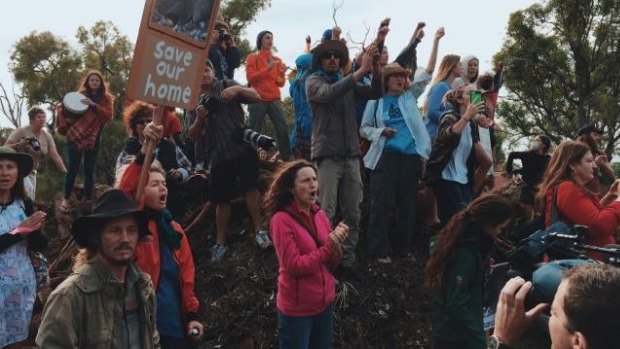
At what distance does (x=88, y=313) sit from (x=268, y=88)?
591 cm

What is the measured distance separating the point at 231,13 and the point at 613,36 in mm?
14868

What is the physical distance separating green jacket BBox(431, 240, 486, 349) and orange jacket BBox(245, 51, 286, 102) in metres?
4.95

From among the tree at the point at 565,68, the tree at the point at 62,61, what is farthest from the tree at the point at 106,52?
the tree at the point at 565,68

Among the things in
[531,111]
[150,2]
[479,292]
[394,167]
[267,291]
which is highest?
[531,111]

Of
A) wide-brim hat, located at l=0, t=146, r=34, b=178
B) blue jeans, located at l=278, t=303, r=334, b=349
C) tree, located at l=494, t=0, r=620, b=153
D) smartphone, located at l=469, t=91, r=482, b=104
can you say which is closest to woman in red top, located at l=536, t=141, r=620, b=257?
smartphone, located at l=469, t=91, r=482, b=104

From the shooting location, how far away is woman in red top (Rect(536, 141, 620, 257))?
4.80 metres

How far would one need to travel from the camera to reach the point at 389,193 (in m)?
6.87

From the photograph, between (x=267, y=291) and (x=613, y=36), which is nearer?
(x=267, y=291)

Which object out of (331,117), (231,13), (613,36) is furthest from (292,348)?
(231,13)

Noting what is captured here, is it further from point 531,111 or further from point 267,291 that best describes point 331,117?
point 531,111

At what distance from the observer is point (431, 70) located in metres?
7.96

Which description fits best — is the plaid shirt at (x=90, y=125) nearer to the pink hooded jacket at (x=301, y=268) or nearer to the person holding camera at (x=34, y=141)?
the person holding camera at (x=34, y=141)

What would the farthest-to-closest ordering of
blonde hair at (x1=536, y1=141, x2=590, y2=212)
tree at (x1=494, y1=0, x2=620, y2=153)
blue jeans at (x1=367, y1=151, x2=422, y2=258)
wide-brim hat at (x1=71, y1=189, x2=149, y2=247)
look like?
tree at (x1=494, y1=0, x2=620, y2=153)
blue jeans at (x1=367, y1=151, x2=422, y2=258)
blonde hair at (x1=536, y1=141, x2=590, y2=212)
wide-brim hat at (x1=71, y1=189, x2=149, y2=247)

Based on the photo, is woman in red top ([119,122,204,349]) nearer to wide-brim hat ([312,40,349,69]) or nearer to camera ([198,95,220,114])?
camera ([198,95,220,114])
